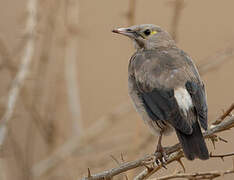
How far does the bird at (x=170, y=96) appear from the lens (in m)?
4.06

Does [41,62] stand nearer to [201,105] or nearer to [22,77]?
[22,77]

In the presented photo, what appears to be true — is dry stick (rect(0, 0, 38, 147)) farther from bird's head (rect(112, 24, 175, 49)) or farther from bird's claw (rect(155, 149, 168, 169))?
bird's claw (rect(155, 149, 168, 169))

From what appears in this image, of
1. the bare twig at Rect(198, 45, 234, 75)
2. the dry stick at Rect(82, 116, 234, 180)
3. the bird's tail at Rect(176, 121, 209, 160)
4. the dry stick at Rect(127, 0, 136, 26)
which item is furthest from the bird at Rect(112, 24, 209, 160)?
the bare twig at Rect(198, 45, 234, 75)

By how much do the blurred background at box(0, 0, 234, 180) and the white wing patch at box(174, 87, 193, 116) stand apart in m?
1.01

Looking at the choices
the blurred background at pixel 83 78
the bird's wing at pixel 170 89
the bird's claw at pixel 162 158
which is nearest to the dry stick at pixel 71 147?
the blurred background at pixel 83 78

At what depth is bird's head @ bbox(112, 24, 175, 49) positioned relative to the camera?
5.41m

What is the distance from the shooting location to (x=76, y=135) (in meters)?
6.96

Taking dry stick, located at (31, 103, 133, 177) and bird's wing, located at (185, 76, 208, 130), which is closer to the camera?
bird's wing, located at (185, 76, 208, 130)

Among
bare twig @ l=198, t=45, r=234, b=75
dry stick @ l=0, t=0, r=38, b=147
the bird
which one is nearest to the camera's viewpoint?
the bird

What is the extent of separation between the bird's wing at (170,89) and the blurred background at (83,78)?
711mm

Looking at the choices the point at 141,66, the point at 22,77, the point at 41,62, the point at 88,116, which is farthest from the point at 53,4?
the point at 88,116

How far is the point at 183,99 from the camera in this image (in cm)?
426

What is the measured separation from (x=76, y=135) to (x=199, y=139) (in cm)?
322

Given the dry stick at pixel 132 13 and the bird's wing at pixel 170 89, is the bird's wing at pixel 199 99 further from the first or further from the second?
the dry stick at pixel 132 13
